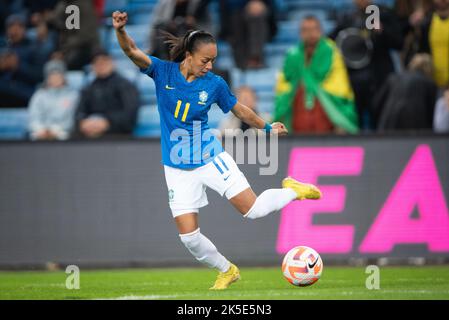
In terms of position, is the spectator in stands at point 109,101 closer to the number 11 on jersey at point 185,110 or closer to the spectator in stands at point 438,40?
the spectator in stands at point 438,40

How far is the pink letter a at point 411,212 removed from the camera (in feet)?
43.9

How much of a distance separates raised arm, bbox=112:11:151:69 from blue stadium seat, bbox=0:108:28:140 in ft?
24.3

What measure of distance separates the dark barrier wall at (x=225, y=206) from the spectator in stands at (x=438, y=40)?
1908 mm

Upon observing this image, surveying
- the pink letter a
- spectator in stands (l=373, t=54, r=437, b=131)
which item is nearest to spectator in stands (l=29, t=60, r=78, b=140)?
spectator in stands (l=373, t=54, r=437, b=131)

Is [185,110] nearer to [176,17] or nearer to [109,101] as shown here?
[109,101]

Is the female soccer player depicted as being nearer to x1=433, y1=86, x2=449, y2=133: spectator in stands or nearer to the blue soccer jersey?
the blue soccer jersey

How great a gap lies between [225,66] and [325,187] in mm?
4108

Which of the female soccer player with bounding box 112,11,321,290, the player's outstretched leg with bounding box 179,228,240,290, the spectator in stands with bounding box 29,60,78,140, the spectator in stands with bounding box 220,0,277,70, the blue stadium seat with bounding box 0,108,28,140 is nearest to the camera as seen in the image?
the female soccer player with bounding box 112,11,321,290

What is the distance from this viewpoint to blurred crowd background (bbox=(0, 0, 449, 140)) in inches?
568

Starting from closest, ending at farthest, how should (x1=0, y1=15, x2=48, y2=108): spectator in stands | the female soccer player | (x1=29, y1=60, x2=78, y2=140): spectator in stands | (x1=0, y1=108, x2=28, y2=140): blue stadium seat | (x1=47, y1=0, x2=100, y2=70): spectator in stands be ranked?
the female soccer player → (x1=29, y1=60, x2=78, y2=140): spectator in stands → (x1=47, y1=0, x2=100, y2=70): spectator in stands → (x1=0, y1=108, x2=28, y2=140): blue stadium seat → (x1=0, y1=15, x2=48, y2=108): spectator in stands

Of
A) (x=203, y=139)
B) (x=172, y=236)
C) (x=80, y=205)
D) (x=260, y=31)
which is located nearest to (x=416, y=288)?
(x=203, y=139)

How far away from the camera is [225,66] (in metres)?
Result: 17.1

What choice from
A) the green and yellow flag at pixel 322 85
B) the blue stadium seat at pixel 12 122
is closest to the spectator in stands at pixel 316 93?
the green and yellow flag at pixel 322 85

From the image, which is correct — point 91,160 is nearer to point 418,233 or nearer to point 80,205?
point 80,205
